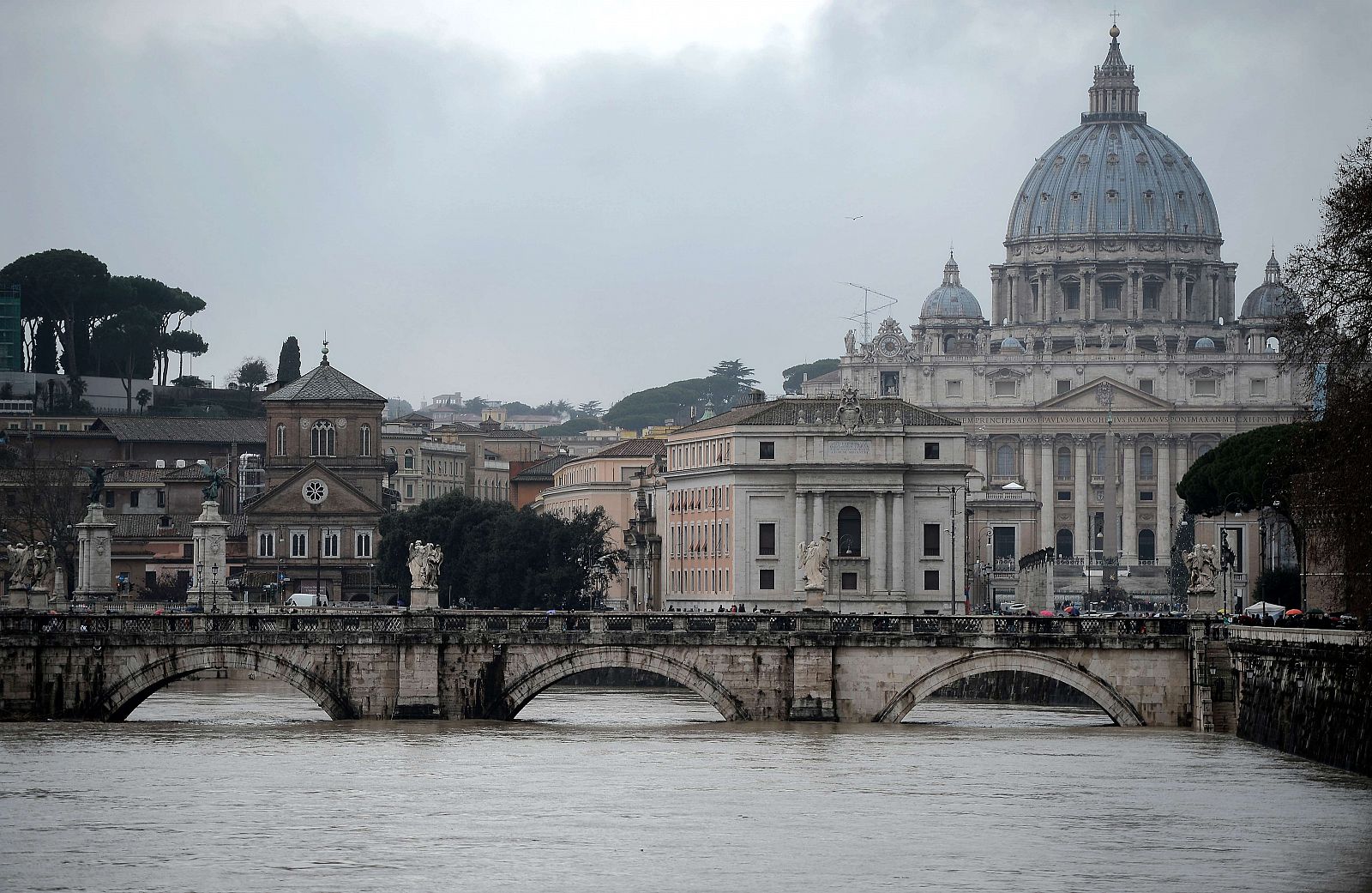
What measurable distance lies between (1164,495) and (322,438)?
193ft

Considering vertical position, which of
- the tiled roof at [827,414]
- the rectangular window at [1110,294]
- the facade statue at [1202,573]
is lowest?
the facade statue at [1202,573]

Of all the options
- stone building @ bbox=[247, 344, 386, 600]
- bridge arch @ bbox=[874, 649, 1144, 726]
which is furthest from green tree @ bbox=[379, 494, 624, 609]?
bridge arch @ bbox=[874, 649, 1144, 726]

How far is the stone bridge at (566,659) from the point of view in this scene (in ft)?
217

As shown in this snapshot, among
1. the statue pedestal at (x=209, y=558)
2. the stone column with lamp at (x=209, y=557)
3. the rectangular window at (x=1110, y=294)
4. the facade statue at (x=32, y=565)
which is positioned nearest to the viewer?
the facade statue at (x=32, y=565)

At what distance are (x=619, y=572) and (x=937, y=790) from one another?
7178 cm

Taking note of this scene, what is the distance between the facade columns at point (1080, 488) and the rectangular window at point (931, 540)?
6407 centimetres

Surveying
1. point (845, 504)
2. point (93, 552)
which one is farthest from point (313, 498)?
point (93, 552)

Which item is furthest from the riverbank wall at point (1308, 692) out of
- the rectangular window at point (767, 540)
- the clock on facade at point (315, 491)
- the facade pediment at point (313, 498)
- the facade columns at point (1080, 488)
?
the facade columns at point (1080, 488)

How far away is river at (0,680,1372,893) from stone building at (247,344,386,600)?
4939 centimetres

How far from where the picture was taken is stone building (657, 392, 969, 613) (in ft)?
349

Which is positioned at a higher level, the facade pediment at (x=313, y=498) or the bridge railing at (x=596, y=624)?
the facade pediment at (x=313, y=498)

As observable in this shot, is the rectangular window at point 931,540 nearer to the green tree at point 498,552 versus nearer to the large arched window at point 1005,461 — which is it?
the green tree at point 498,552

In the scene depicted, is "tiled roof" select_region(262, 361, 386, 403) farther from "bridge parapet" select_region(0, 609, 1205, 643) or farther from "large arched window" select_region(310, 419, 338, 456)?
"bridge parapet" select_region(0, 609, 1205, 643)

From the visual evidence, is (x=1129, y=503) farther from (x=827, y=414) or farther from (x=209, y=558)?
(x=209, y=558)
